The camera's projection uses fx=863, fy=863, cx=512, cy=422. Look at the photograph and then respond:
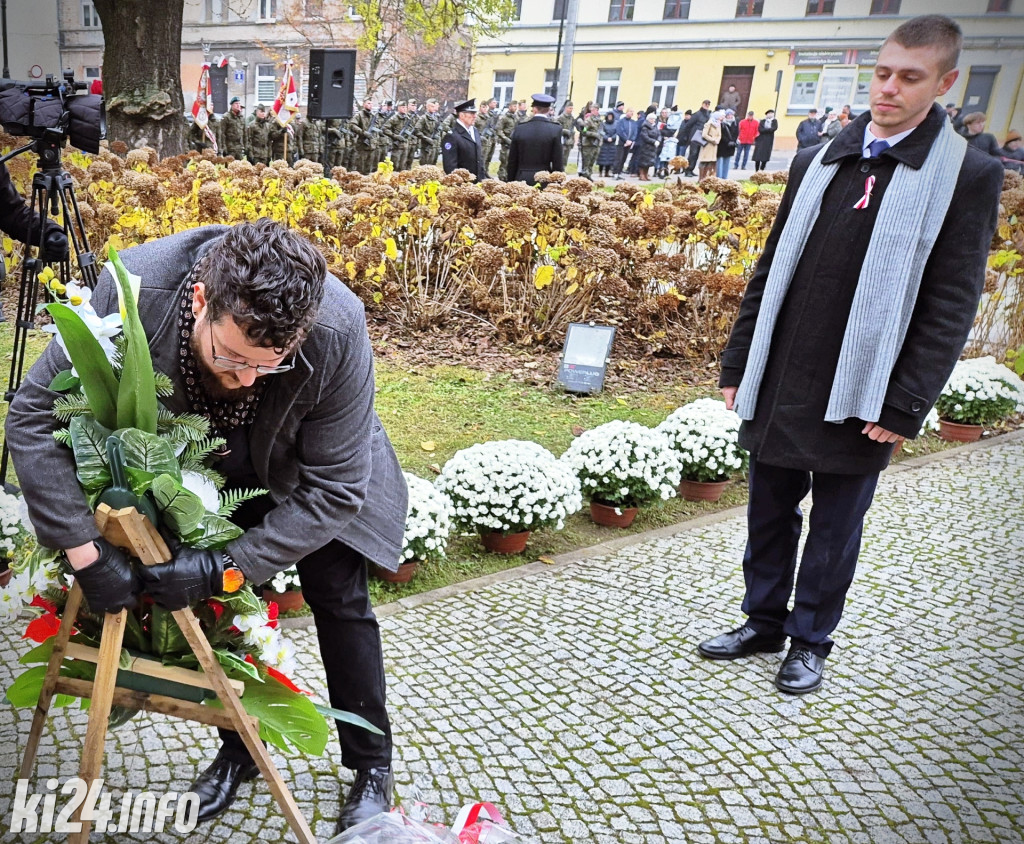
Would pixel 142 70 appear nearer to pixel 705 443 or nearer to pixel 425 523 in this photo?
pixel 705 443

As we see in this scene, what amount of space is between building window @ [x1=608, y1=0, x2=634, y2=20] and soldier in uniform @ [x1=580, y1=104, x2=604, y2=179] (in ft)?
8.40

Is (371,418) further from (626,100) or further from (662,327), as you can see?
(626,100)

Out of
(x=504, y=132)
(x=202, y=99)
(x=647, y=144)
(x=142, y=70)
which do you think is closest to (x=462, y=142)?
(x=142, y=70)

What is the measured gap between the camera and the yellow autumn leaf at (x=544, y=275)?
21.9 ft

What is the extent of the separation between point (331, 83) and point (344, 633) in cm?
1264

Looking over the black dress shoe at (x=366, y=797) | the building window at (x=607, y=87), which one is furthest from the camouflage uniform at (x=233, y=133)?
the black dress shoe at (x=366, y=797)

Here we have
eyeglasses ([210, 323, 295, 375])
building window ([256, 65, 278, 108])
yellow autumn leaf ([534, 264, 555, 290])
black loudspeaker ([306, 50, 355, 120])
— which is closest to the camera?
eyeglasses ([210, 323, 295, 375])

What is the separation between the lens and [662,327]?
739cm

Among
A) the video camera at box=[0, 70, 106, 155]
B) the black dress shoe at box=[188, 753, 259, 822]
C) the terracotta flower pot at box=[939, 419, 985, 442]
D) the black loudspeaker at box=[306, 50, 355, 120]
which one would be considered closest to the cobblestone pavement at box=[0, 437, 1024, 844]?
the black dress shoe at box=[188, 753, 259, 822]

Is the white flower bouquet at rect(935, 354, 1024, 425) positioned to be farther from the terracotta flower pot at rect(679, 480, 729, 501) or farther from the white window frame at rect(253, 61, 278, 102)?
the white window frame at rect(253, 61, 278, 102)

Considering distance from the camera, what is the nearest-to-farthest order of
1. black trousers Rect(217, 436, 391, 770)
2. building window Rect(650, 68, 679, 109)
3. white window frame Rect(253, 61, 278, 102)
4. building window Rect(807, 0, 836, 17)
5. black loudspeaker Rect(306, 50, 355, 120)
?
1. black trousers Rect(217, 436, 391, 770)
2. building window Rect(807, 0, 836, 17)
3. black loudspeaker Rect(306, 50, 355, 120)
4. building window Rect(650, 68, 679, 109)
5. white window frame Rect(253, 61, 278, 102)

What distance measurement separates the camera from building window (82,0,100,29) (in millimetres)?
8492

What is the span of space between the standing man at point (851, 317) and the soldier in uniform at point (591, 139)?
21875 millimetres

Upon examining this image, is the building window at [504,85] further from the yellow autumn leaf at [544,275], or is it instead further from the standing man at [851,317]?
the standing man at [851,317]
